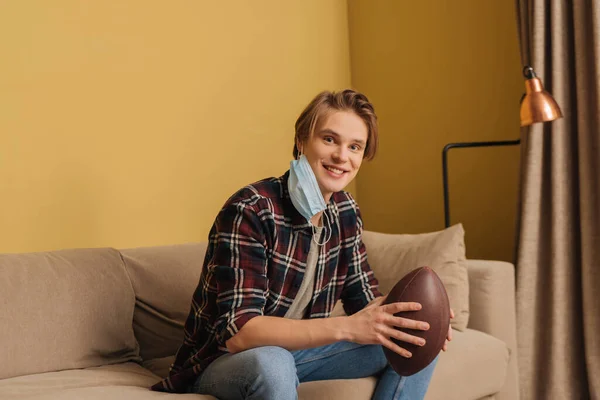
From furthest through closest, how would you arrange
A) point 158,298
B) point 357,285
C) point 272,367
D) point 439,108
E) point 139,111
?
1. point 439,108
2. point 139,111
3. point 158,298
4. point 357,285
5. point 272,367

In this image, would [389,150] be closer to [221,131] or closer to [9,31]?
[221,131]

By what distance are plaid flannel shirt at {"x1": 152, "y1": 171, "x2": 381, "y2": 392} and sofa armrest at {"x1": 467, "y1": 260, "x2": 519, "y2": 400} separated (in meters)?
0.72

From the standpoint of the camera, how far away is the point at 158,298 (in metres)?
2.32

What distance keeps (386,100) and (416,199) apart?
1.73ft

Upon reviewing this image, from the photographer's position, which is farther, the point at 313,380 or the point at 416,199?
the point at 416,199

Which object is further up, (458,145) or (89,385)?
(458,145)

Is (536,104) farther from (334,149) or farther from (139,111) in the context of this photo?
(139,111)

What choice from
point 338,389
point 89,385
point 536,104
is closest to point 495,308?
point 536,104

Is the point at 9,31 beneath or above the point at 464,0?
beneath

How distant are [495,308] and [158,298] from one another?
1163mm

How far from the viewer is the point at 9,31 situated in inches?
93.0

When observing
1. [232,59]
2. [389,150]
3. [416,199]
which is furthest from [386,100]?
[232,59]

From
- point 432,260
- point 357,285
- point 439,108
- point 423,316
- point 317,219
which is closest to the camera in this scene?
point 423,316

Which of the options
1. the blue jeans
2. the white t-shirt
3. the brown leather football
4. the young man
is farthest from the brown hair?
the blue jeans
